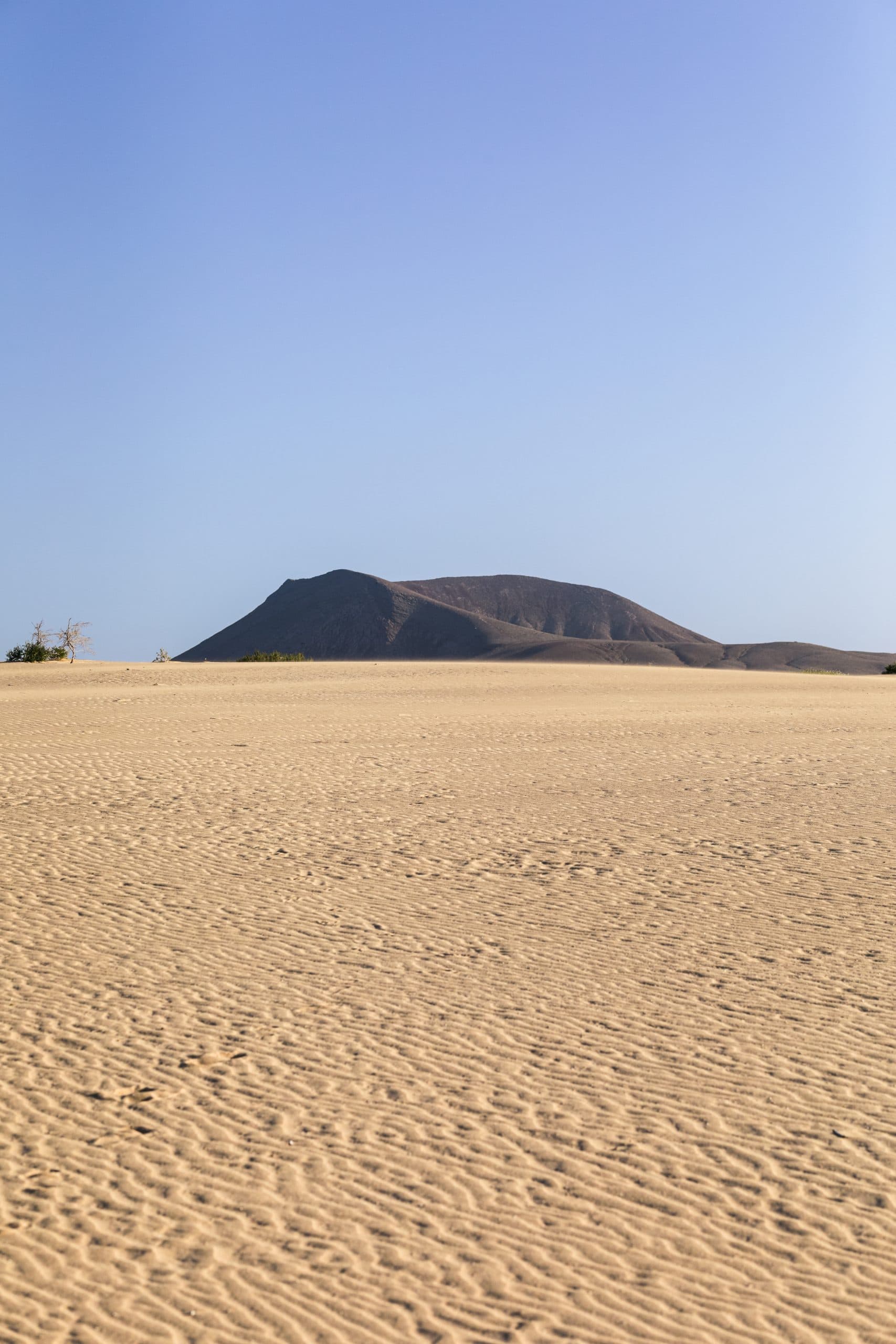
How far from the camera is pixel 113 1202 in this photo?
14.3ft

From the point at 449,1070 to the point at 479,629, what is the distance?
379ft

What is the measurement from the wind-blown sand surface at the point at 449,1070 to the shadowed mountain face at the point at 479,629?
87760 mm

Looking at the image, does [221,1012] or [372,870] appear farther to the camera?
[372,870]

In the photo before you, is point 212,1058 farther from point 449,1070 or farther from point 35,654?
point 35,654

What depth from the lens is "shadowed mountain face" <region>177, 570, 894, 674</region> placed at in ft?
366

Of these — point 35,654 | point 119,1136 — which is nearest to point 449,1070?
point 119,1136

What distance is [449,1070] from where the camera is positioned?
553 cm

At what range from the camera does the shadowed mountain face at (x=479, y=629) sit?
112m

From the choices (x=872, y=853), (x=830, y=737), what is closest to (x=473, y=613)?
(x=830, y=737)

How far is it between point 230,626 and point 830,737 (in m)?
130

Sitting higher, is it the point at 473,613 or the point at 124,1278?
the point at 473,613

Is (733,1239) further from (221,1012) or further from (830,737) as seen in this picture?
(830,737)

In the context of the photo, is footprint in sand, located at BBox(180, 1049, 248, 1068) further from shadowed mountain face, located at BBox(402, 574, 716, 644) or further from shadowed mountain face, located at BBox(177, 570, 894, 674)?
shadowed mountain face, located at BBox(402, 574, 716, 644)

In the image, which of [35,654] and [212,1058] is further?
[35,654]
